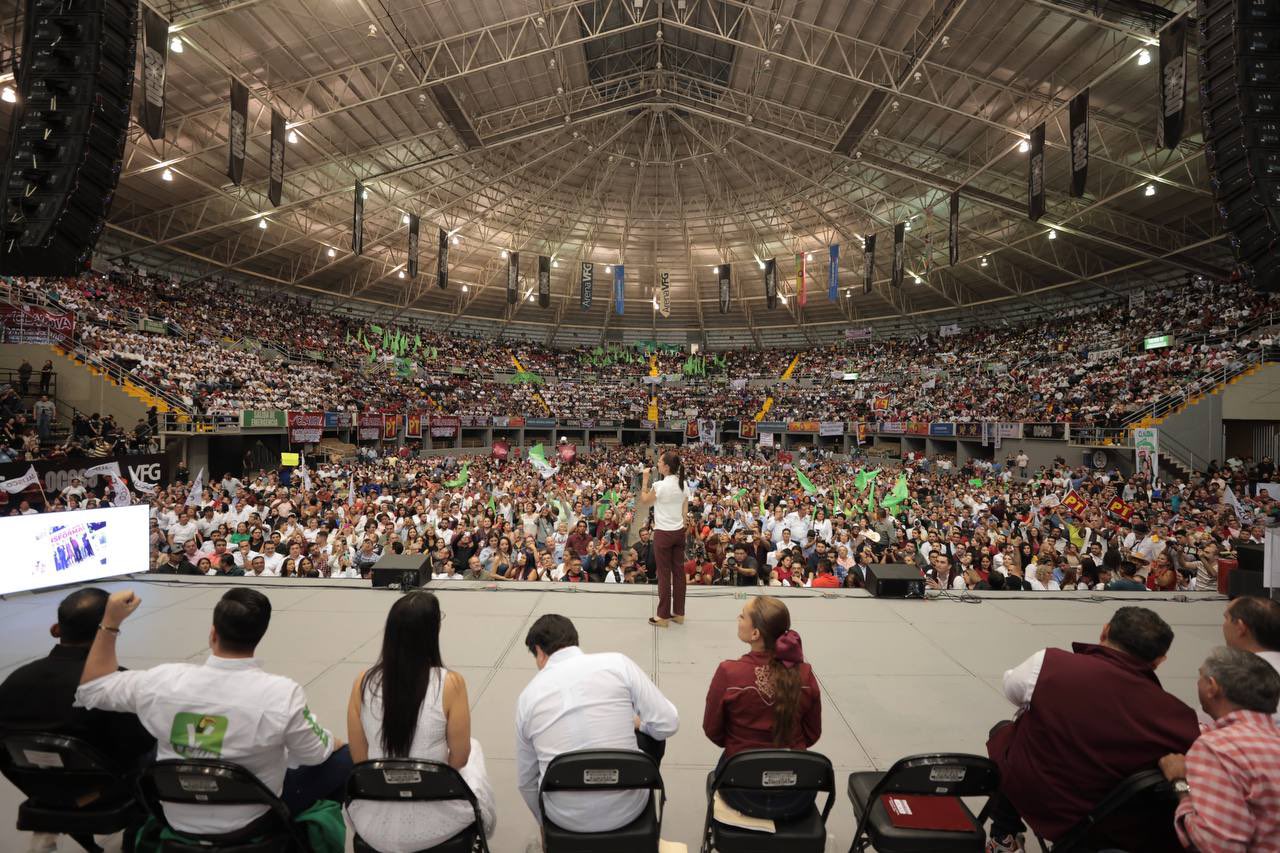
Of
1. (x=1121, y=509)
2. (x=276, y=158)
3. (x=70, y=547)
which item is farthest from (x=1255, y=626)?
(x=276, y=158)

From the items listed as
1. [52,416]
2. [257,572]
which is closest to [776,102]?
[257,572]

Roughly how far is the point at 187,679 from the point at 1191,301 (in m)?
37.8

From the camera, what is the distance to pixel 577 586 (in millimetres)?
6203

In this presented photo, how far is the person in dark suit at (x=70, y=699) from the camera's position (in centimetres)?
225

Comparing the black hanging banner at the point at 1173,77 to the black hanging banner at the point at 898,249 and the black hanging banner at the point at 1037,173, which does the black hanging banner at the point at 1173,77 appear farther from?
the black hanging banner at the point at 898,249

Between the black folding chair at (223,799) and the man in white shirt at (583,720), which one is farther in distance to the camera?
the man in white shirt at (583,720)

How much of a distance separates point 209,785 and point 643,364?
48.5 meters

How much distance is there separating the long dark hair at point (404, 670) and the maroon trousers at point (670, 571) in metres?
2.94

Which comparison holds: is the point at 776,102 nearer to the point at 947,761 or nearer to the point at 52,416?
the point at 947,761

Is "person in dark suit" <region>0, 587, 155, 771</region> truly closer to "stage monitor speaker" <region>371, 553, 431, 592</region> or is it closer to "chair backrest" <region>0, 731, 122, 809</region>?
"chair backrest" <region>0, 731, 122, 809</region>

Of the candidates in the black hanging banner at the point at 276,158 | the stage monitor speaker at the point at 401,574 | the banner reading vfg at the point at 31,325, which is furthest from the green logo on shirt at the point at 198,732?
the banner reading vfg at the point at 31,325

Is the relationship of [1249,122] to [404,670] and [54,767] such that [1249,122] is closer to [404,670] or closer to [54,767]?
[404,670]

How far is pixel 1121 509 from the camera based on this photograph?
1160 cm

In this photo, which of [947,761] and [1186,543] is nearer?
[947,761]
